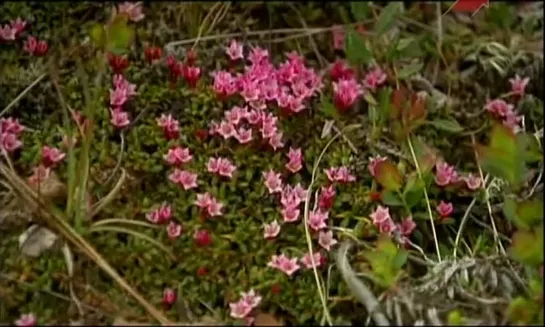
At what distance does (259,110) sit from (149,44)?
0.32 meters

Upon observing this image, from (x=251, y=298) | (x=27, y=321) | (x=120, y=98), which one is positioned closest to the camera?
(x=27, y=321)

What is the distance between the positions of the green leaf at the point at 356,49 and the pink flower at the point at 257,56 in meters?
0.16

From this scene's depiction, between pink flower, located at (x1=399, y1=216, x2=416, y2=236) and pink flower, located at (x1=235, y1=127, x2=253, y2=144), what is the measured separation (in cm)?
31

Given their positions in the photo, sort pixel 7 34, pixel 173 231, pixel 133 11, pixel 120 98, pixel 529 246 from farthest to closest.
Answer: pixel 133 11
pixel 7 34
pixel 120 98
pixel 173 231
pixel 529 246

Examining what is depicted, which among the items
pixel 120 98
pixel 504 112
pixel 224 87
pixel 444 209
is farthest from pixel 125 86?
pixel 504 112

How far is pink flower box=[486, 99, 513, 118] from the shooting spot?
2.15 m

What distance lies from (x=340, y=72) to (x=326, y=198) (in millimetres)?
365

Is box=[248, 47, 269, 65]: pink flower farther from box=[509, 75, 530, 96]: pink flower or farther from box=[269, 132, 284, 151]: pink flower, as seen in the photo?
box=[509, 75, 530, 96]: pink flower

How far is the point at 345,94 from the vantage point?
2.10 m

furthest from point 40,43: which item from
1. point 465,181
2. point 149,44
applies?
point 465,181

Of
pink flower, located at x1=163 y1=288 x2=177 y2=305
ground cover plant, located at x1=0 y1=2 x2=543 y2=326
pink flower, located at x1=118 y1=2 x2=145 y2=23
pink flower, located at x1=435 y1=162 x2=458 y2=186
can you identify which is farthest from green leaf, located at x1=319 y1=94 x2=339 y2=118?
pink flower, located at x1=163 y1=288 x2=177 y2=305

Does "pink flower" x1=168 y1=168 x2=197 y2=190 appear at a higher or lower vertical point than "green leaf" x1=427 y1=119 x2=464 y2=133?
higher

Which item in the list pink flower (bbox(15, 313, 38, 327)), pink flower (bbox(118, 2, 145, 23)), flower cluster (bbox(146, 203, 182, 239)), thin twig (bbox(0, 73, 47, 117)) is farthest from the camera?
pink flower (bbox(118, 2, 145, 23))

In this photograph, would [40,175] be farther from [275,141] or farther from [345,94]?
[345,94]
